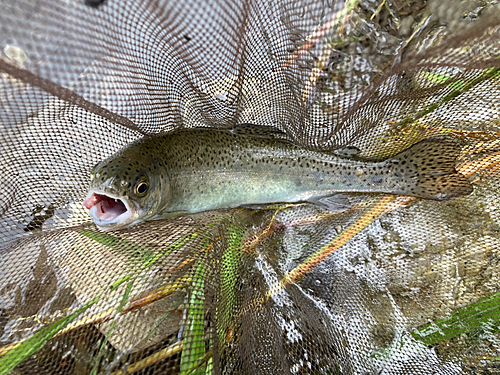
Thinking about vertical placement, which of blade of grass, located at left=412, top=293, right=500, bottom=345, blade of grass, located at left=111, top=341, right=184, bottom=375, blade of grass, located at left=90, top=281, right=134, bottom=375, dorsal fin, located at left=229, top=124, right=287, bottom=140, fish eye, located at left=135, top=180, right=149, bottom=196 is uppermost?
dorsal fin, located at left=229, top=124, right=287, bottom=140

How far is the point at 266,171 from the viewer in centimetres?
268

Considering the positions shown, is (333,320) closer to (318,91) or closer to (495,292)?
(495,292)

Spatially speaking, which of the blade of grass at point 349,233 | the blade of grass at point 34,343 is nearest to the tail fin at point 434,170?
the blade of grass at point 349,233

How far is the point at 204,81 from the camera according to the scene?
2.27 meters

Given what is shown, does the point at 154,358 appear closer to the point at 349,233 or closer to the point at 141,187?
the point at 141,187

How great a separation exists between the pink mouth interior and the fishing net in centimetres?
24

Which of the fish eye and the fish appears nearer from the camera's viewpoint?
the fish eye

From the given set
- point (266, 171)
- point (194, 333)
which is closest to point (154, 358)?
point (194, 333)

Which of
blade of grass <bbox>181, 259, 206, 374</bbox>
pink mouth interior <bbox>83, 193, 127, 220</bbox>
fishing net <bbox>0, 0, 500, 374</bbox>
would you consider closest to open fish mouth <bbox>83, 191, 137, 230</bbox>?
pink mouth interior <bbox>83, 193, 127, 220</bbox>

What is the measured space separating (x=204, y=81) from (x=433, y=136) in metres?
2.08

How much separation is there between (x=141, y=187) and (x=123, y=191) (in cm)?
14

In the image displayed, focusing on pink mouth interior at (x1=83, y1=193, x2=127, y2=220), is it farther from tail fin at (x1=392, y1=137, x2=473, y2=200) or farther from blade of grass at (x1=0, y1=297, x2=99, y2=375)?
tail fin at (x1=392, y1=137, x2=473, y2=200)

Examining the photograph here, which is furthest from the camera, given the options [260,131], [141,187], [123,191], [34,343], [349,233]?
[349,233]

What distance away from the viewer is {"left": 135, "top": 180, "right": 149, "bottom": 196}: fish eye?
220cm
